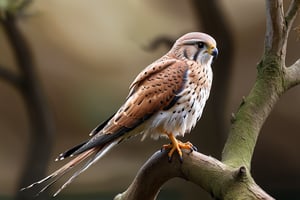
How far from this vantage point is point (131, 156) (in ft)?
10.9

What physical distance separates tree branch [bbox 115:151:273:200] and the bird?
0.05 m

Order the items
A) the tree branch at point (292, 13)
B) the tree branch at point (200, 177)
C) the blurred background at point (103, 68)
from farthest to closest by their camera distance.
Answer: the blurred background at point (103, 68) < the tree branch at point (292, 13) < the tree branch at point (200, 177)

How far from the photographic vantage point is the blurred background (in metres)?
3.09

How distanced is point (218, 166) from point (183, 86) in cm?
27

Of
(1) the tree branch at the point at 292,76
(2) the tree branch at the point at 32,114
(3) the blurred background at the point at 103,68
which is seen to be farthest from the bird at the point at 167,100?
(3) the blurred background at the point at 103,68

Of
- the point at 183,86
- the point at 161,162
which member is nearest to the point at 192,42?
the point at 183,86

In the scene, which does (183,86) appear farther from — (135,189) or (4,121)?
(4,121)

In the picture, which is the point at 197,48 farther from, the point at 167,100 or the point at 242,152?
the point at 242,152

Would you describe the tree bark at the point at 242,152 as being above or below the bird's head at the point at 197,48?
below

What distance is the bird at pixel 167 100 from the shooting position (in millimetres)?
1307

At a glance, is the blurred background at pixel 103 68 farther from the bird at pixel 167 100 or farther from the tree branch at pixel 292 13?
the tree branch at pixel 292 13

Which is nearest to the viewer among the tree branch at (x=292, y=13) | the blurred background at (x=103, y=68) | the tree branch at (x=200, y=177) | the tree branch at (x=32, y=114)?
the tree branch at (x=200, y=177)

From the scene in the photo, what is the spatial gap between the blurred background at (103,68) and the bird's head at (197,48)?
1.54 metres

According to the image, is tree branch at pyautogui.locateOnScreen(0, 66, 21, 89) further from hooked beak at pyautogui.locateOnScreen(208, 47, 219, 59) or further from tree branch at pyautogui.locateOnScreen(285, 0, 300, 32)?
tree branch at pyautogui.locateOnScreen(285, 0, 300, 32)
